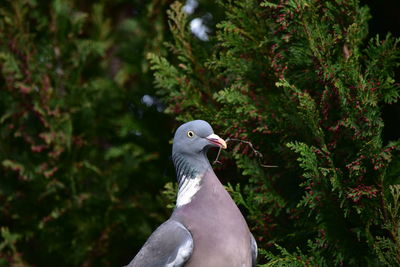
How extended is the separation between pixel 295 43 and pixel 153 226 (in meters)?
2.90

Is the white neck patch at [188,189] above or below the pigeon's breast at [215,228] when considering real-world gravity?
above

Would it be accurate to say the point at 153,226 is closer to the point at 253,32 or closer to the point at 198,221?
the point at 253,32

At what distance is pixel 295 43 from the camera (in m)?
3.88

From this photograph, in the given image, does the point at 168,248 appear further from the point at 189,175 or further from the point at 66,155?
the point at 66,155

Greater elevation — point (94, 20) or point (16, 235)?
point (94, 20)

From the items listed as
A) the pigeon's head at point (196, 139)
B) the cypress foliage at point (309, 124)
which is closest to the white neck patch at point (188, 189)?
the pigeon's head at point (196, 139)

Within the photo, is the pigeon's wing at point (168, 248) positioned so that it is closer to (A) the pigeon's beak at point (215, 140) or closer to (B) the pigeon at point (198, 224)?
(B) the pigeon at point (198, 224)

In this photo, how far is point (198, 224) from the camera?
10.3 feet

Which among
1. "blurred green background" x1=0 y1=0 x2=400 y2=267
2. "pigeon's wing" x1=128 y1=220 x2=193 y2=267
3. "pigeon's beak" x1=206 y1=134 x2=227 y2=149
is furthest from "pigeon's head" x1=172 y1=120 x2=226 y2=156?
"blurred green background" x1=0 y1=0 x2=400 y2=267

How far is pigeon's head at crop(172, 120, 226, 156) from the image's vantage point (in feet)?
11.0

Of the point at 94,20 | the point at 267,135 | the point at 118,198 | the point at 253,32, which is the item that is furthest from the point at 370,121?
the point at 94,20

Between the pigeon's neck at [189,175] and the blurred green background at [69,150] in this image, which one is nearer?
the pigeon's neck at [189,175]

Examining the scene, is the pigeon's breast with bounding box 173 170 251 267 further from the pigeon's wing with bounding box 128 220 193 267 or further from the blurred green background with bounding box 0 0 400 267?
the blurred green background with bounding box 0 0 400 267

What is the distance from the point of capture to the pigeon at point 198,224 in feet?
10.1
